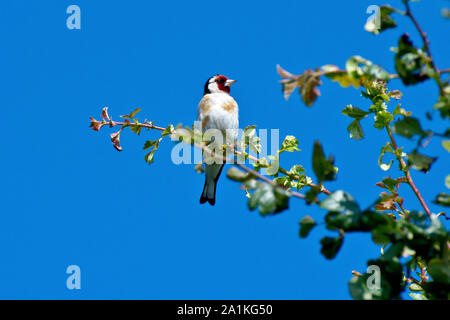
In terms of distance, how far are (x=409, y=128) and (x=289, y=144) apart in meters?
1.14

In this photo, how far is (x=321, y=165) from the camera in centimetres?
149

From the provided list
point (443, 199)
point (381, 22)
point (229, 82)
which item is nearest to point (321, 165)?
point (443, 199)

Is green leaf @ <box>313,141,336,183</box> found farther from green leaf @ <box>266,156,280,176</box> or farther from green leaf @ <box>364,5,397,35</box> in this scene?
green leaf @ <box>266,156,280,176</box>

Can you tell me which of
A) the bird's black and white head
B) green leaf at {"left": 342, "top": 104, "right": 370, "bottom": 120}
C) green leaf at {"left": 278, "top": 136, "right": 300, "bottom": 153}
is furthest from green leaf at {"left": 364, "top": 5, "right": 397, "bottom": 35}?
the bird's black and white head

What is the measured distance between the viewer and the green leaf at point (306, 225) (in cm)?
144

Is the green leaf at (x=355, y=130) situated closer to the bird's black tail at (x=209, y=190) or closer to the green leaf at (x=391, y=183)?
the green leaf at (x=391, y=183)

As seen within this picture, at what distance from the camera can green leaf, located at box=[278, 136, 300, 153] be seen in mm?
2576

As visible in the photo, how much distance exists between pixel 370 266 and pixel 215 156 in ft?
1.94

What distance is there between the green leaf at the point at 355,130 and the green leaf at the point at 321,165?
72 cm

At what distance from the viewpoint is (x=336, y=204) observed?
1.43m

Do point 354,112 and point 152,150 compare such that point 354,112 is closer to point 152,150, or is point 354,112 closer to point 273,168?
point 273,168

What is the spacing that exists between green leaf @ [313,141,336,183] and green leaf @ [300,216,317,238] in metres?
0.14
